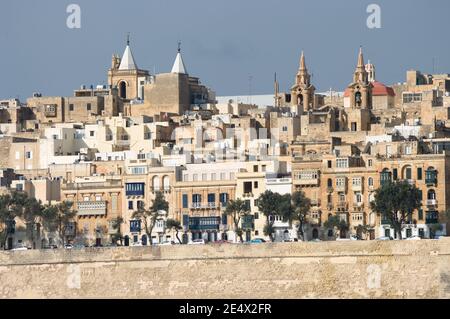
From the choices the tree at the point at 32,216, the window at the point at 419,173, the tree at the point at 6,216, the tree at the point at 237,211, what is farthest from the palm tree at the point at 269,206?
the tree at the point at 6,216

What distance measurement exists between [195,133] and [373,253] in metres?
26.8

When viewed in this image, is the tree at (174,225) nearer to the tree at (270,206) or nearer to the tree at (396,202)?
the tree at (270,206)

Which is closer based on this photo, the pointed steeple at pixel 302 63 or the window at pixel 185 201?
the window at pixel 185 201

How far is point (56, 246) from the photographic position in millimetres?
90875

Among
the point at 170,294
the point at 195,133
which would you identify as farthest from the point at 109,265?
the point at 195,133

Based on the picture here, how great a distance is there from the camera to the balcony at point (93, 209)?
92.8 m

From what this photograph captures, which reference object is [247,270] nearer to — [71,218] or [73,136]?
[71,218]

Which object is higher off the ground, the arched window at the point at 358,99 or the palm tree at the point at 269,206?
the arched window at the point at 358,99

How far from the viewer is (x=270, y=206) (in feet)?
287

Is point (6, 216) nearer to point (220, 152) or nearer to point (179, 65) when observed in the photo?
point (220, 152)

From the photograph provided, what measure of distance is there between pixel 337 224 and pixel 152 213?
25.6 ft

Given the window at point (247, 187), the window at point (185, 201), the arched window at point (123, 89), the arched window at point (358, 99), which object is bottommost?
the window at point (185, 201)

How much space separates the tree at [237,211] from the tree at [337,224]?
3.24 m

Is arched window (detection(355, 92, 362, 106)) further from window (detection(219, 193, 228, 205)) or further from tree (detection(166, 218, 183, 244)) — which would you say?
tree (detection(166, 218, 183, 244))
